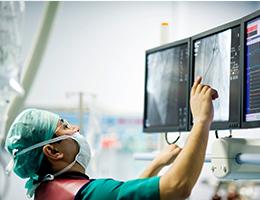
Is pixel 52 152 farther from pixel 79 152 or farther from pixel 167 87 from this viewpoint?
pixel 167 87

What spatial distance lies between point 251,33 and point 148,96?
73cm

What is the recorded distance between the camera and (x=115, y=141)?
11.3 ft

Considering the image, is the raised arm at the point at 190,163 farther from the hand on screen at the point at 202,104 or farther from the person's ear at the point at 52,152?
the person's ear at the point at 52,152

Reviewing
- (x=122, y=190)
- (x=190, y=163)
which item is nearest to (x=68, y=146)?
(x=122, y=190)

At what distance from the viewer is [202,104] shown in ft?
4.79

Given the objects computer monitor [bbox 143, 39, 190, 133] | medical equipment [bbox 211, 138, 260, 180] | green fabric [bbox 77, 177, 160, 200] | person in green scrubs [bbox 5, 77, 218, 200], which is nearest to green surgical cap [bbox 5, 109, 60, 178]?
person in green scrubs [bbox 5, 77, 218, 200]

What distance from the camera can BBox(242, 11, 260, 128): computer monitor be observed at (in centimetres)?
153

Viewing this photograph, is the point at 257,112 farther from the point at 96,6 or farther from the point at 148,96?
the point at 96,6

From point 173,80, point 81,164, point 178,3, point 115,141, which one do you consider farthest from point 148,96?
point 178,3

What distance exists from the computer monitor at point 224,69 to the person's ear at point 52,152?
1.89 feet

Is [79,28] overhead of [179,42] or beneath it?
overhead

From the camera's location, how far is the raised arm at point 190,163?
135cm

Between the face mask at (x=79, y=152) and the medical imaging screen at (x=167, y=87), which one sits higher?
the medical imaging screen at (x=167, y=87)

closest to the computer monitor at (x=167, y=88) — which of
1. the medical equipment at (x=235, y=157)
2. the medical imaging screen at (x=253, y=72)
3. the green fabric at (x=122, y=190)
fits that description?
the medical equipment at (x=235, y=157)
